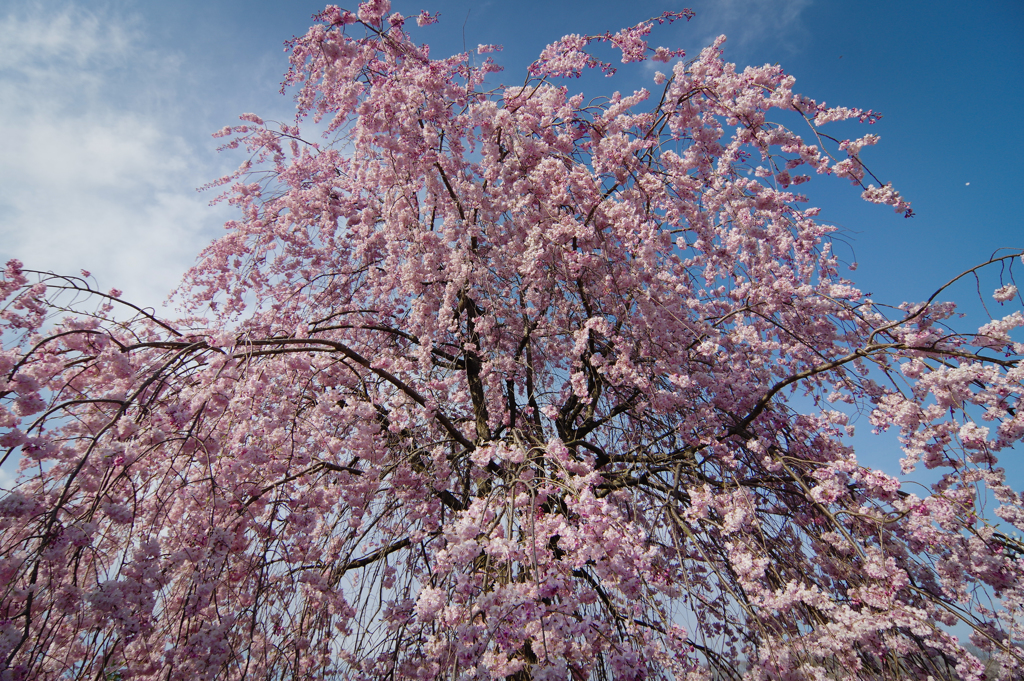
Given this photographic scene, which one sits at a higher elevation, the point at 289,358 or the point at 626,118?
the point at 626,118

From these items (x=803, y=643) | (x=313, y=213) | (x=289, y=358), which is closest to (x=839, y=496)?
(x=803, y=643)

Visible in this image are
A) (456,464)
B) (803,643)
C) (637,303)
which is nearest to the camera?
(803,643)

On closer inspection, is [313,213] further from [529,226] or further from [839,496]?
[839,496]

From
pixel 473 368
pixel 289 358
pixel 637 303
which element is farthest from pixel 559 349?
pixel 289 358

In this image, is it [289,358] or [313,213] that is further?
[313,213]

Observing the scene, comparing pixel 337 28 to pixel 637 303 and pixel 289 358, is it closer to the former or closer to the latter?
pixel 289 358

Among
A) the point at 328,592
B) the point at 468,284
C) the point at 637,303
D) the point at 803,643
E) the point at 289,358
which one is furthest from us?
the point at 468,284

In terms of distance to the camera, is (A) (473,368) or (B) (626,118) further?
(A) (473,368)

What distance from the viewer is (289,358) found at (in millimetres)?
3754

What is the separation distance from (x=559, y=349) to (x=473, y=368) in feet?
3.28

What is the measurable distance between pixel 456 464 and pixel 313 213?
11.0 ft

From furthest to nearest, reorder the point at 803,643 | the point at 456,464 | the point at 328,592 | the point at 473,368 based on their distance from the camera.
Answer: the point at 473,368, the point at 456,464, the point at 328,592, the point at 803,643

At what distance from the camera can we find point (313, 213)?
5488 millimetres

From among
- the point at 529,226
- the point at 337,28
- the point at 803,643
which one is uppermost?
the point at 337,28
